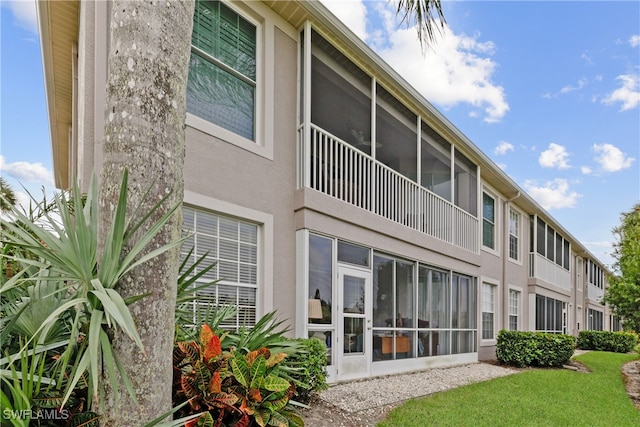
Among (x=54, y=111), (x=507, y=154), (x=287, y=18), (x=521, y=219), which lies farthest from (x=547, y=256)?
(x=54, y=111)

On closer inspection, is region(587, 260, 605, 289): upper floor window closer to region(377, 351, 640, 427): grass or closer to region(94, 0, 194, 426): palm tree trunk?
region(377, 351, 640, 427): grass

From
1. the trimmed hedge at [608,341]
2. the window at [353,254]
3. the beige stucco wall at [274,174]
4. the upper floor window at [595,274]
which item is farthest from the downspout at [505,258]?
the upper floor window at [595,274]

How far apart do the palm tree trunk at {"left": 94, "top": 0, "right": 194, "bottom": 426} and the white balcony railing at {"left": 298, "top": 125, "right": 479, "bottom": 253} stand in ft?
15.5

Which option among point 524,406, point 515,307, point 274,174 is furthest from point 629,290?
point 274,174

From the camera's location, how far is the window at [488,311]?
14930 mm

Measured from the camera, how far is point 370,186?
916 cm

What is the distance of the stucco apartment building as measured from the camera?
21.4 feet

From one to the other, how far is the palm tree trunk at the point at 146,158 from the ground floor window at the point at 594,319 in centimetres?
3285

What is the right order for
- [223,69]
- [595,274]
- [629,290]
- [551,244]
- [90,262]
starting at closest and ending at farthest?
[90,262]
[223,69]
[629,290]
[551,244]
[595,274]

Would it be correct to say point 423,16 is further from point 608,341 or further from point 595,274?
point 595,274

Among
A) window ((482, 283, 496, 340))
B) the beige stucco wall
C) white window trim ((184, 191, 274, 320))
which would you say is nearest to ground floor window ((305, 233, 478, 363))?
the beige stucco wall

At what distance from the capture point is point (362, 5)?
932 cm

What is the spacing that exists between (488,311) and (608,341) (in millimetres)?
12303

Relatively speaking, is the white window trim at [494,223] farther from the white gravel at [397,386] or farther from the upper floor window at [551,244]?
the white gravel at [397,386]
